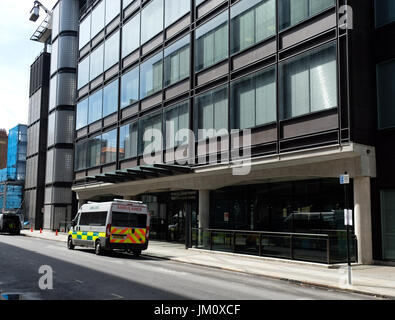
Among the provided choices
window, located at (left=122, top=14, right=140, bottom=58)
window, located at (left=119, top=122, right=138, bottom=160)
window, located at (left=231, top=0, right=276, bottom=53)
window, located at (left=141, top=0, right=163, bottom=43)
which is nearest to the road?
window, located at (left=231, top=0, right=276, bottom=53)

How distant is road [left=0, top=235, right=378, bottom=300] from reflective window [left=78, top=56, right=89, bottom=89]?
29272 mm

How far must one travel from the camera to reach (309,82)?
1928 centimetres

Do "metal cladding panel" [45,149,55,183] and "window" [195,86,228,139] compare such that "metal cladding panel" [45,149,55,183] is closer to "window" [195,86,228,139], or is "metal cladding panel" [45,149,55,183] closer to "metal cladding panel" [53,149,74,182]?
"metal cladding panel" [53,149,74,182]

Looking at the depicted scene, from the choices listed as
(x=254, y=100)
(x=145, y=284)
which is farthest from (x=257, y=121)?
(x=145, y=284)

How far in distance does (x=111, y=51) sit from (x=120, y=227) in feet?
69.6

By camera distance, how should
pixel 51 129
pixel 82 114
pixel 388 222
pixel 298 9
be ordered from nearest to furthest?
pixel 388 222
pixel 298 9
pixel 82 114
pixel 51 129

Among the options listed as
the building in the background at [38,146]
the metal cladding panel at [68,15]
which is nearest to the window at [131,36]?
the metal cladding panel at [68,15]

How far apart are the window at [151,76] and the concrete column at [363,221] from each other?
1648cm

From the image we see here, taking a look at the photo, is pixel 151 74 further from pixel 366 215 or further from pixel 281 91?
pixel 366 215

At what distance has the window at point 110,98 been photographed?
37.1m

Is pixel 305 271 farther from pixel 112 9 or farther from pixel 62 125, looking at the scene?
pixel 62 125

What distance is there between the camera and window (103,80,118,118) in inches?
1460
